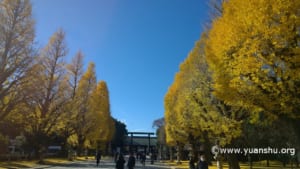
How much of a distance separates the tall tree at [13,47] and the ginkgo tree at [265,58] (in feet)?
39.9

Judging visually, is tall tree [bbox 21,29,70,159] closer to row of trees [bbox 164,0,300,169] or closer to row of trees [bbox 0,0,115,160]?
row of trees [bbox 0,0,115,160]

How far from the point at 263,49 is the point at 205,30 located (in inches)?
320

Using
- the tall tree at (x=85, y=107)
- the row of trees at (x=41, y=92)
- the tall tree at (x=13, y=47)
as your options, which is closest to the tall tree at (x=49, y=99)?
the row of trees at (x=41, y=92)

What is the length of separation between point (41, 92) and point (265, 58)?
65.8ft

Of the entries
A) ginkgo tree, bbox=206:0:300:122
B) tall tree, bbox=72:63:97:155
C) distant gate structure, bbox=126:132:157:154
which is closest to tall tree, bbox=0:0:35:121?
ginkgo tree, bbox=206:0:300:122

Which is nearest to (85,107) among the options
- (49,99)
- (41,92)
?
(49,99)

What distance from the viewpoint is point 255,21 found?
30.3ft

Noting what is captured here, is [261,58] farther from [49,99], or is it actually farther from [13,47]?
[49,99]

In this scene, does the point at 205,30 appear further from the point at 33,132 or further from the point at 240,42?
the point at 33,132

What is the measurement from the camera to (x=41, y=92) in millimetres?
25250

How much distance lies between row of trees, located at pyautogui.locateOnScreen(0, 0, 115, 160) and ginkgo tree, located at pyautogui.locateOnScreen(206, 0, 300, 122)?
12.3 metres

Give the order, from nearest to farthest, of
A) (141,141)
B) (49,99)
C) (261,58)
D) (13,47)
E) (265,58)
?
1. (265,58)
2. (261,58)
3. (13,47)
4. (49,99)
5. (141,141)

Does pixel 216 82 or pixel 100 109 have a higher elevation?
pixel 100 109

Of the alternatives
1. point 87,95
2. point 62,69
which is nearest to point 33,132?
point 62,69
